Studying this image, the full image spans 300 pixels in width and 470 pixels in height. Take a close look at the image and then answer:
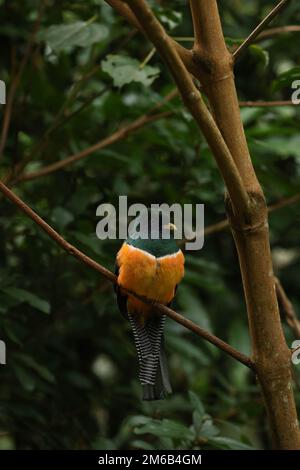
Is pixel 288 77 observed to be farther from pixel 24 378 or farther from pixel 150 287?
pixel 24 378

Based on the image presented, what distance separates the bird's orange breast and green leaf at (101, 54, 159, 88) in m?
0.52

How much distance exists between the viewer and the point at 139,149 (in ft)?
9.84

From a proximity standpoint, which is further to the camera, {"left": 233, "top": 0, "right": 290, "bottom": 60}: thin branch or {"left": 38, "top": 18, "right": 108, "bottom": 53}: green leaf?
{"left": 38, "top": 18, "right": 108, "bottom": 53}: green leaf

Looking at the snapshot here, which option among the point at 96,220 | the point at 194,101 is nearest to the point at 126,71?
the point at 96,220

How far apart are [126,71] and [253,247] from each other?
1.09m

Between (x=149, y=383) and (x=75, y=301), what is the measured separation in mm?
795

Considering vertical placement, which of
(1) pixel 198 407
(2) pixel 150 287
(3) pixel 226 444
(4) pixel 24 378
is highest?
(2) pixel 150 287

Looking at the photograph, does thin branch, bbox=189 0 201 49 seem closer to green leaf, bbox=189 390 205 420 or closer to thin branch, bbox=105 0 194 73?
thin branch, bbox=105 0 194 73

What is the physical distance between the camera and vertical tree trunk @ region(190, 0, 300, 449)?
1424 millimetres

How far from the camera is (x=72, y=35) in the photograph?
2512mm

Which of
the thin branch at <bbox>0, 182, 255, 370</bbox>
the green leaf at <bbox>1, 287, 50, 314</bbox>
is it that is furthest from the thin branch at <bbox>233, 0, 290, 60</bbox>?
the green leaf at <bbox>1, 287, 50, 314</bbox>

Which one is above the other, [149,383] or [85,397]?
[85,397]
